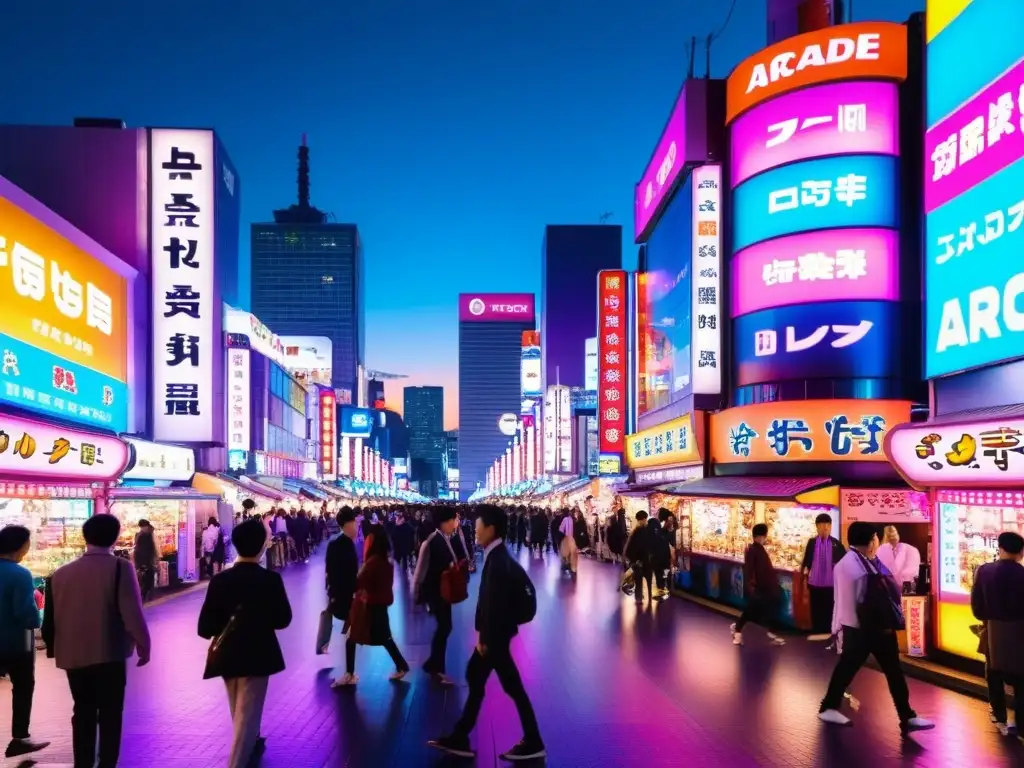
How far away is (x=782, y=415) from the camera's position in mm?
17469

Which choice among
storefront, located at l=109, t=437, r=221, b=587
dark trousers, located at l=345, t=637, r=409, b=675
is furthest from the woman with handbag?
storefront, located at l=109, t=437, r=221, b=587

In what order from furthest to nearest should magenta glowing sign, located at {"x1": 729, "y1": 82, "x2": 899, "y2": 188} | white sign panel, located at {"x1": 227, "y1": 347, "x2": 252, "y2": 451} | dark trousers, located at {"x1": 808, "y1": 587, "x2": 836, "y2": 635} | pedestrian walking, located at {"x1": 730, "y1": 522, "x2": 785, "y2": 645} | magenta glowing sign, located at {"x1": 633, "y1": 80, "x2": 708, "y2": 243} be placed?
white sign panel, located at {"x1": 227, "y1": 347, "x2": 252, "y2": 451}, magenta glowing sign, located at {"x1": 633, "y1": 80, "x2": 708, "y2": 243}, magenta glowing sign, located at {"x1": 729, "y1": 82, "x2": 899, "y2": 188}, dark trousers, located at {"x1": 808, "y1": 587, "x2": 836, "y2": 635}, pedestrian walking, located at {"x1": 730, "y1": 522, "x2": 785, "y2": 645}

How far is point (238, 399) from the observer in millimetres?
37688

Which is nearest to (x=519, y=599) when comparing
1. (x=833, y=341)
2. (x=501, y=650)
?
(x=501, y=650)

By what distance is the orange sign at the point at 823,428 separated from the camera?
1655cm

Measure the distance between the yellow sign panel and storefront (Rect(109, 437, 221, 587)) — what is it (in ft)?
35.5

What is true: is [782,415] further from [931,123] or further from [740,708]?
[740,708]

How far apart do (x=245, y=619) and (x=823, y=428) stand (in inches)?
524

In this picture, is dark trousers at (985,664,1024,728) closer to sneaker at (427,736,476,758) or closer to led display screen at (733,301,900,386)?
sneaker at (427,736,476,758)

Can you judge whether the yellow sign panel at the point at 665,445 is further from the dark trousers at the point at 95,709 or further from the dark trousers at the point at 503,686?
the dark trousers at the point at 95,709

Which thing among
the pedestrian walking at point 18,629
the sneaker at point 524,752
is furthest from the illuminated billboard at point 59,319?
the sneaker at point 524,752

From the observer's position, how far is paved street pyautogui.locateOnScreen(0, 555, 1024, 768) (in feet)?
22.8

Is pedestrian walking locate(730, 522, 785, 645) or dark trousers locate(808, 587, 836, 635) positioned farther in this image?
dark trousers locate(808, 587, 836, 635)

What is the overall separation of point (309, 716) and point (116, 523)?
3011 mm
